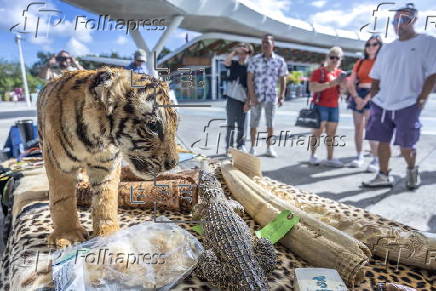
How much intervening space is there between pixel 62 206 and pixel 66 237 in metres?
0.18

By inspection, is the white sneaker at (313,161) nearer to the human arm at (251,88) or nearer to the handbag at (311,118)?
the handbag at (311,118)

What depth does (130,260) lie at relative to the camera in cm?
148

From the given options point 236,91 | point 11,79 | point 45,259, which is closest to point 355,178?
point 236,91

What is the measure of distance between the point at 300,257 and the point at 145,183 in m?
1.32

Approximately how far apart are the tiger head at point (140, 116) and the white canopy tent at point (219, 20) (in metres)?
1.64

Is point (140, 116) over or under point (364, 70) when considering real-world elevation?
under

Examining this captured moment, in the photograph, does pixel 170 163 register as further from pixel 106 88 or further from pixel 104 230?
pixel 104 230

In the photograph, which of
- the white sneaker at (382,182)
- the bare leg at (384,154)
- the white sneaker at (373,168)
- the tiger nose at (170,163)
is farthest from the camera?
the white sneaker at (373,168)

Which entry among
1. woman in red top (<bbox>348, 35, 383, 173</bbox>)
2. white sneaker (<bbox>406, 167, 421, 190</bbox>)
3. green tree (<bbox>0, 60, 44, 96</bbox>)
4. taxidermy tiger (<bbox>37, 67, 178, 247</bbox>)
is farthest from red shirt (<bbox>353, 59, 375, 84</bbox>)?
green tree (<bbox>0, 60, 44, 96</bbox>)

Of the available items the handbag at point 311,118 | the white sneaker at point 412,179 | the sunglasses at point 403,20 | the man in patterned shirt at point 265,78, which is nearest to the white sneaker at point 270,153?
the man in patterned shirt at point 265,78

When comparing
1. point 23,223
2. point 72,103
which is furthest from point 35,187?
point 72,103

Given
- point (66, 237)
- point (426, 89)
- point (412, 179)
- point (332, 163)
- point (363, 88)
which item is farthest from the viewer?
point (332, 163)

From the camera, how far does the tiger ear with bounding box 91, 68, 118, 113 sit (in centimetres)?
135

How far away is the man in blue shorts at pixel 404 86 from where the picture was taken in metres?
3.50
